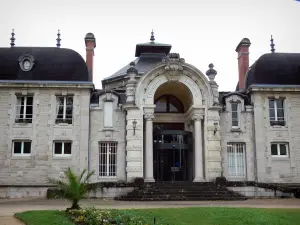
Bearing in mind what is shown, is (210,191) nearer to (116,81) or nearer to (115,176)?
(115,176)

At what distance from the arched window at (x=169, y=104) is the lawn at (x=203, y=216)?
628 inches

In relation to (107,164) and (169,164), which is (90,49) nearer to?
(107,164)

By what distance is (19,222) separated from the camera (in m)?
14.6

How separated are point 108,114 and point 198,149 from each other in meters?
6.76

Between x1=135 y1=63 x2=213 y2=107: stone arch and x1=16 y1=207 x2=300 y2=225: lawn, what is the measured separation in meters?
12.5

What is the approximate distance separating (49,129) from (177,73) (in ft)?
31.4

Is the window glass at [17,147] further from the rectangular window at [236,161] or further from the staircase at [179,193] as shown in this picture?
the rectangular window at [236,161]

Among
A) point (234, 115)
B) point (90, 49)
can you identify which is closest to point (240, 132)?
point (234, 115)

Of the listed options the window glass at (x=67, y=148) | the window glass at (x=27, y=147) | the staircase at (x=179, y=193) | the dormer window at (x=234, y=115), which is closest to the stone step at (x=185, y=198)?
the staircase at (x=179, y=193)

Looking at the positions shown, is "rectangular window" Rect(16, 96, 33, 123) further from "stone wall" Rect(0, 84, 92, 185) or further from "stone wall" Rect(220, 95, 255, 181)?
"stone wall" Rect(220, 95, 255, 181)

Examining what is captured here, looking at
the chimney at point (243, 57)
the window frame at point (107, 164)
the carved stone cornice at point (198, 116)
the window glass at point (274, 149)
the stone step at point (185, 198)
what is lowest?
the stone step at point (185, 198)

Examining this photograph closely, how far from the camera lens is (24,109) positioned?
2942cm

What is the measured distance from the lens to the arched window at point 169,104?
1287 inches

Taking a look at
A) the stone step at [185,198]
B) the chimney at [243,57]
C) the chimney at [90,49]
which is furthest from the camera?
the chimney at [243,57]
